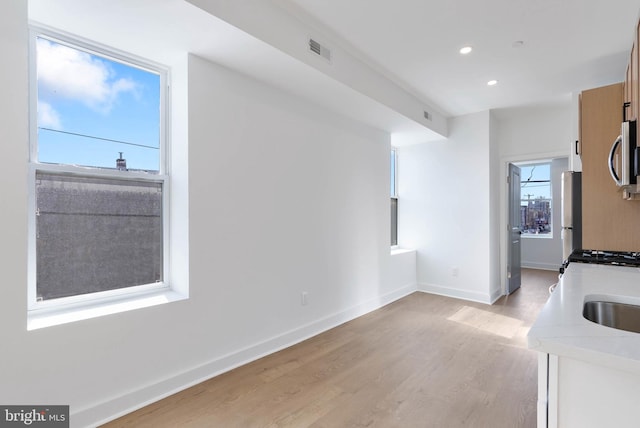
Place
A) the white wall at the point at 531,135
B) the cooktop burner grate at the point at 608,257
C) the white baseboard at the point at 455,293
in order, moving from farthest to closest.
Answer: the white baseboard at the point at 455,293 → the white wall at the point at 531,135 → the cooktop burner grate at the point at 608,257

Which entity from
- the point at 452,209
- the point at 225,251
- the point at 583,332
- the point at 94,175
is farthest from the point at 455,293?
the point at 94,175

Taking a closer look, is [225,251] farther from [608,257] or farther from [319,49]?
[608,257]

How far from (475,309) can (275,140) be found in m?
3.47

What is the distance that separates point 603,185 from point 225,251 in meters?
3.05

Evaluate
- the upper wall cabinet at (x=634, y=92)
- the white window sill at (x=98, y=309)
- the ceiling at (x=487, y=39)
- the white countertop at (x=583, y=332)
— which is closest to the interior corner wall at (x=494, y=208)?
the ceiling at (x=487, y=39)

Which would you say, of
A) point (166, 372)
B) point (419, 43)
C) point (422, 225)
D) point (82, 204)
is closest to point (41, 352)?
point (166, 372)

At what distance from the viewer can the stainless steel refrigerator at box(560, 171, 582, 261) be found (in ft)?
9.87

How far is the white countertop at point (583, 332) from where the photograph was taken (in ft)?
2.65

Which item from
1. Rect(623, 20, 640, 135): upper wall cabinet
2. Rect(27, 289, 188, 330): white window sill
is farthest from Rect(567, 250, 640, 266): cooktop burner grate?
Rect(27, 289, 188, 330): white window sill

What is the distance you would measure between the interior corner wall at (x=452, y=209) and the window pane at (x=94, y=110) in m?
4.05

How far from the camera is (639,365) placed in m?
0.75

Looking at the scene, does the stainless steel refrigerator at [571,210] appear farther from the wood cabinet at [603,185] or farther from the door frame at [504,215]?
the door frame at [504,215]

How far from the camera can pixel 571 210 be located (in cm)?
306

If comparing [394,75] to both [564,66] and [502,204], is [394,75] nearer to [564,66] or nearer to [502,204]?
[564,66]
